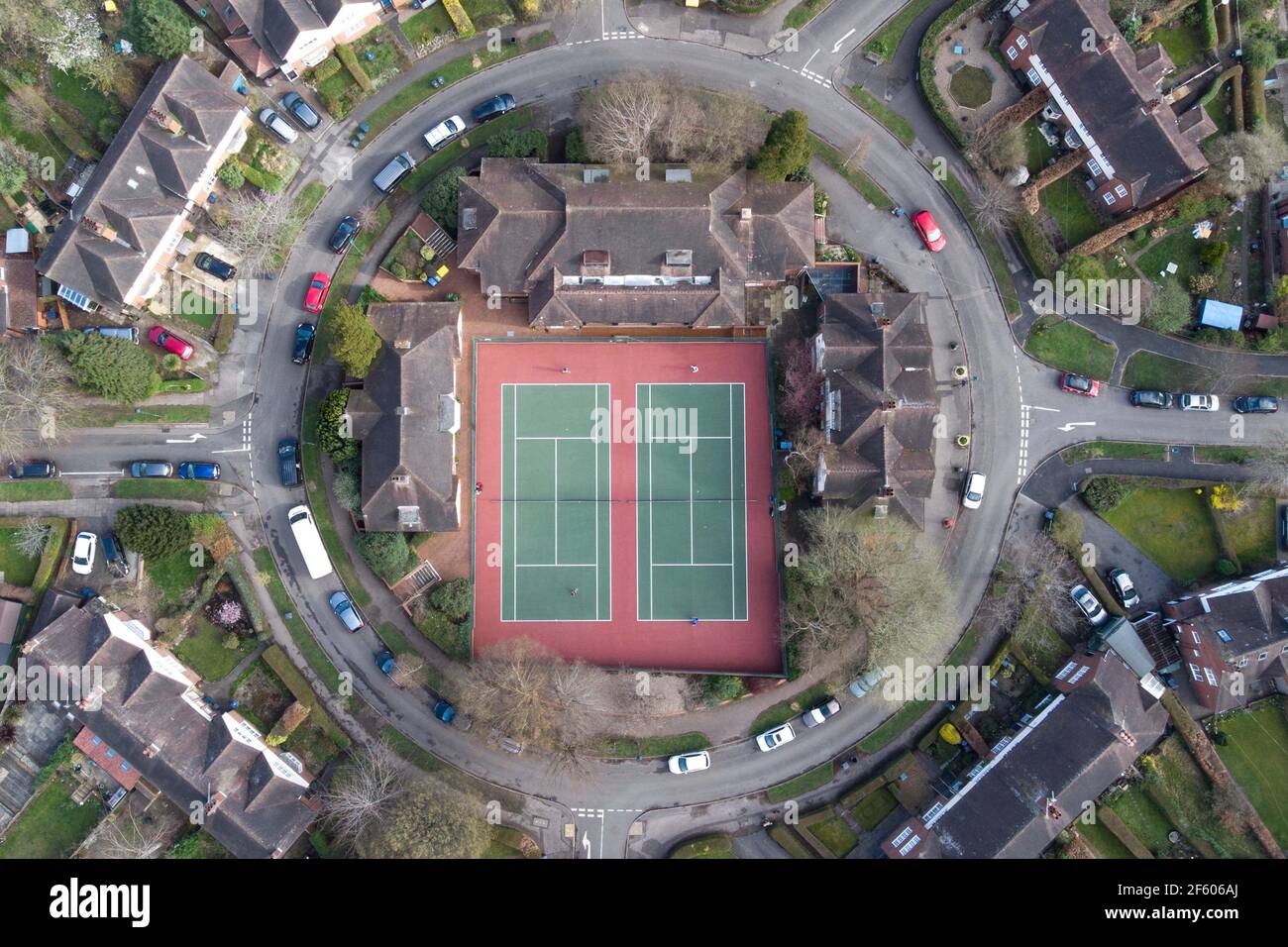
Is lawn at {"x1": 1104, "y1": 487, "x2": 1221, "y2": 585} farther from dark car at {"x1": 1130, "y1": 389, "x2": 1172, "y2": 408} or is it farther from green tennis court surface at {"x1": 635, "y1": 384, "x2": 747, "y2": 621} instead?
green tennis court surface at {"x1": 635, "y1": 384, "x2": 747, "y2": 621}

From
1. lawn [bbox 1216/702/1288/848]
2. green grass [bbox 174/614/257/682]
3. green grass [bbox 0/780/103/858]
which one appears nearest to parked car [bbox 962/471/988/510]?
lawn [bbox 1216/702/1288/848]

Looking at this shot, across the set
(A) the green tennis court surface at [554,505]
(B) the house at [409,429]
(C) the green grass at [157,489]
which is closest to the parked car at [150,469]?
(C) the green grass at [157,489]

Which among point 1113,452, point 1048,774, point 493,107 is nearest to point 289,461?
point 493,107

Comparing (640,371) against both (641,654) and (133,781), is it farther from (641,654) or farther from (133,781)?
(133,781)

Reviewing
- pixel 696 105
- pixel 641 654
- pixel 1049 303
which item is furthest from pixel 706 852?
pixel 696 105

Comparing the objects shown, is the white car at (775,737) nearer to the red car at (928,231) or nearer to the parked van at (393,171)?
the red car at (928,231)

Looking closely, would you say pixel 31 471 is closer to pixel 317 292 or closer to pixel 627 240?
pixel 317 292
